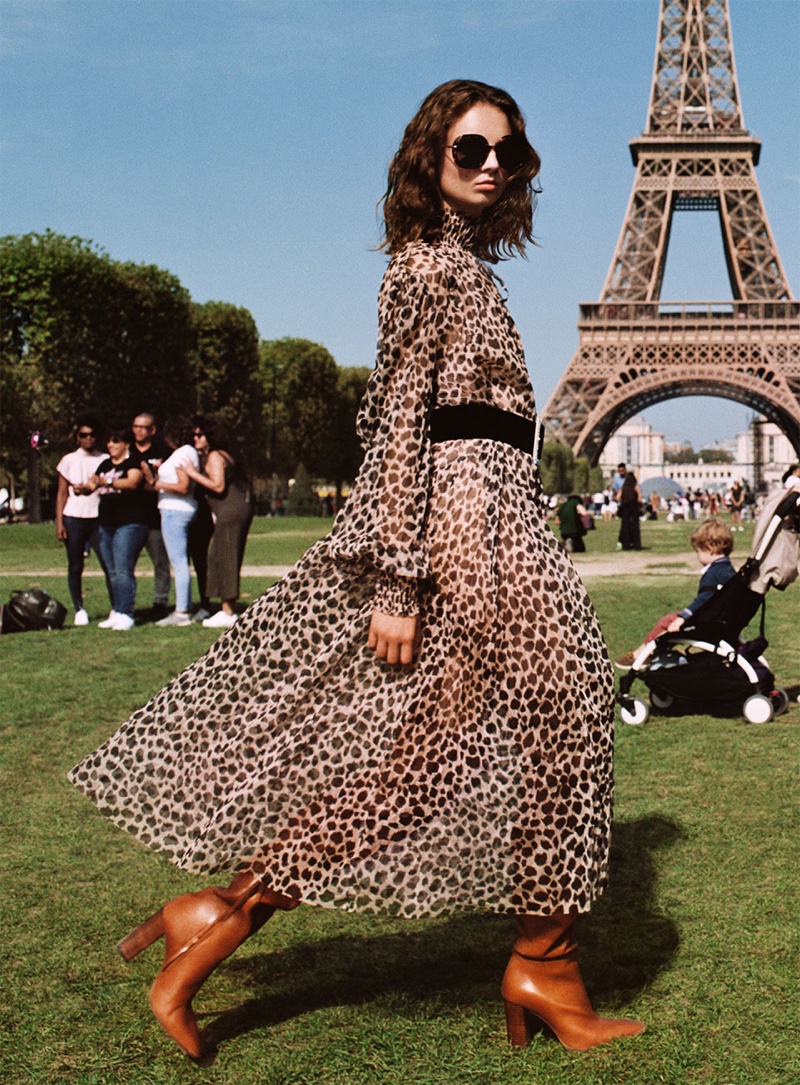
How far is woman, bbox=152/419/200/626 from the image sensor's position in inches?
440

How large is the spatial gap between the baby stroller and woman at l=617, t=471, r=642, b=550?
1704 centimetres

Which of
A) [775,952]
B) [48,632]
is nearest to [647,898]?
[775,952]

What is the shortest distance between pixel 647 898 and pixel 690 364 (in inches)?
2273

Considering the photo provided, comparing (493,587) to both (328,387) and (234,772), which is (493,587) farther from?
(328,387)

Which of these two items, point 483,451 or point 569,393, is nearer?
point 483,451

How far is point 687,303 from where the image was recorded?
60.8 m

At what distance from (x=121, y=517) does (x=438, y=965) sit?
27.1 feet

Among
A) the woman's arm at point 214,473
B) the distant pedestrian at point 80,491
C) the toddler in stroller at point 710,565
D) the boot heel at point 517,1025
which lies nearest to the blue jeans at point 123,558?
the distant pedestrian at point 80,491

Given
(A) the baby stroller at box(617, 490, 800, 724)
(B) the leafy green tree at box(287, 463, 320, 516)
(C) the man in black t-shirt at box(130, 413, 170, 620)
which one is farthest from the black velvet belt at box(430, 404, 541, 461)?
(B) the leafy green tree at box(287, 463, 320, 516)

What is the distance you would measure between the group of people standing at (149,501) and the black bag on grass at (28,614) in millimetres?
428

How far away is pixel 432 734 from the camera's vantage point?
286cm

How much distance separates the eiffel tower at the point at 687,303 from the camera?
2287 inches

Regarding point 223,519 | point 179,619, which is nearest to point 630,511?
point 179,619

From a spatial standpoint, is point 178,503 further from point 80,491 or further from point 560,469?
point 560,469
